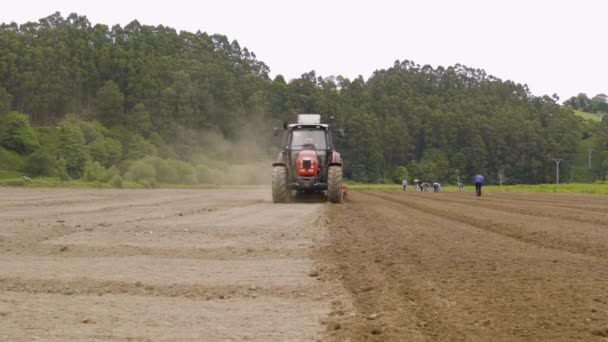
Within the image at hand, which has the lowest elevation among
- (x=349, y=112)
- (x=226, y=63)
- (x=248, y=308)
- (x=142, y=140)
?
(x=248, y=308)

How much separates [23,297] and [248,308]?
88.8 inches

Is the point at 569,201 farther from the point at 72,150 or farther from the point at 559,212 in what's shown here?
the point at 72,150

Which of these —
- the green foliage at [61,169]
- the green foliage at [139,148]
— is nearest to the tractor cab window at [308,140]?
the green foliage at [61,169]

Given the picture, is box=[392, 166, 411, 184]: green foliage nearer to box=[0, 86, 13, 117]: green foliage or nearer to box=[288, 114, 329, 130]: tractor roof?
box=[0, 86, 13, 117]: green foliage

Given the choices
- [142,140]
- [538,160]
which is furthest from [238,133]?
[538,160]

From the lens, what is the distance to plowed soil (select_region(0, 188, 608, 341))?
4.17 meters

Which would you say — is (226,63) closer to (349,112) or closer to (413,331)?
(349,112)

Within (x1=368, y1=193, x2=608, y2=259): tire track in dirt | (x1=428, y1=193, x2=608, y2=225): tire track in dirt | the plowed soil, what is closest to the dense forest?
(x1=428, y1=193, x2=608, y2=225): tire track in dirt

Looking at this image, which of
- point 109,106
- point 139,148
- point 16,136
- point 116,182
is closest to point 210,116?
point 109,106

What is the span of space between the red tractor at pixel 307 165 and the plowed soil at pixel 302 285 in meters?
10.3

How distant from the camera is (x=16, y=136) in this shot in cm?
7275

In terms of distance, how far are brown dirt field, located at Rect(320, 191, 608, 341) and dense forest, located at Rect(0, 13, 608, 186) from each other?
5027cm

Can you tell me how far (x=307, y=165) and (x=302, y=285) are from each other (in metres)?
15.4

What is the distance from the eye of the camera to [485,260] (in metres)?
7.26
